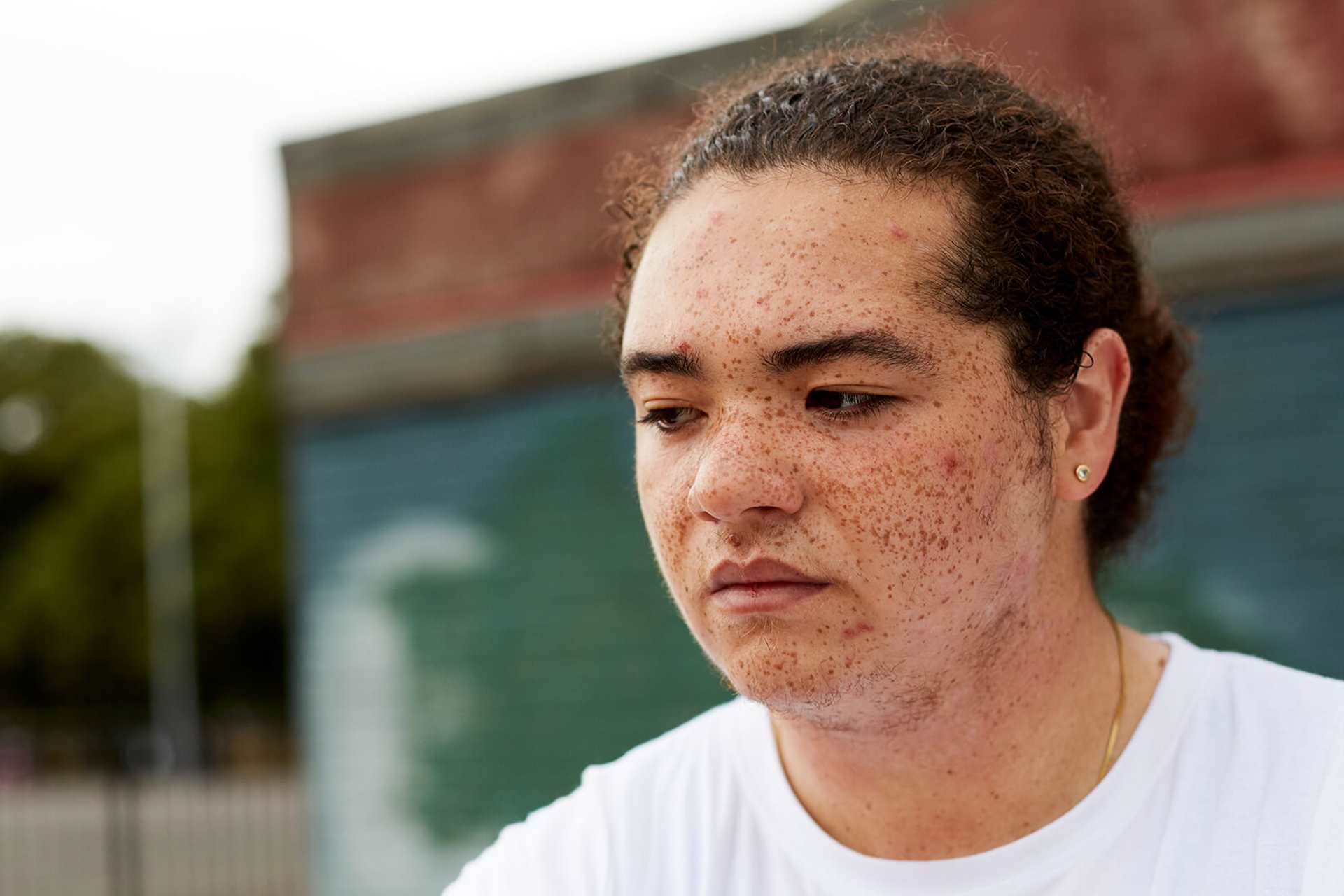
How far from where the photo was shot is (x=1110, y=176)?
2.41m

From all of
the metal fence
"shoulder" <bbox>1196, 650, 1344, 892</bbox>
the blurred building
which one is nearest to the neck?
"shoulder" <bbox>1196, 650, 1344, 892</bbox>

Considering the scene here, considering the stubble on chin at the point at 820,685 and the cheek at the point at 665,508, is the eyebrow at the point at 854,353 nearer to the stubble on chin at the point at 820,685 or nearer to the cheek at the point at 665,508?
the cheek at the point at 665,508

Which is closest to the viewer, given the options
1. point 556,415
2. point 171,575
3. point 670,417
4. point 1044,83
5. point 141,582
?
point 670,417

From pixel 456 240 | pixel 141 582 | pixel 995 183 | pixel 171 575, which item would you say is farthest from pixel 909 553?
pixel 141 582

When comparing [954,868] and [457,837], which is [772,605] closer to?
[954,868]

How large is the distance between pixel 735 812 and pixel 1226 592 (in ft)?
13.8

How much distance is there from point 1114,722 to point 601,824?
0.81 meters

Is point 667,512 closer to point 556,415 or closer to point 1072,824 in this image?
point 1072,824

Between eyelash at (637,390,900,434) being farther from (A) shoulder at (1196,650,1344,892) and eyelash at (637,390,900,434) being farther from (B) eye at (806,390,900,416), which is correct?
(A) shoulder at (1196,650,1344,892)

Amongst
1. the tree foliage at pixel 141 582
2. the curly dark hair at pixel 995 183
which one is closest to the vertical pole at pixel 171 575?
the tree foliage at pixel 141 582

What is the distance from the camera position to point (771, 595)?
185cm

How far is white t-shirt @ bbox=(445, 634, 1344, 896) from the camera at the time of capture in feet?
6.02

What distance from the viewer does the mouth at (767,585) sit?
6.04ft

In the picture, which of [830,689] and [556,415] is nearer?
[830,689]
